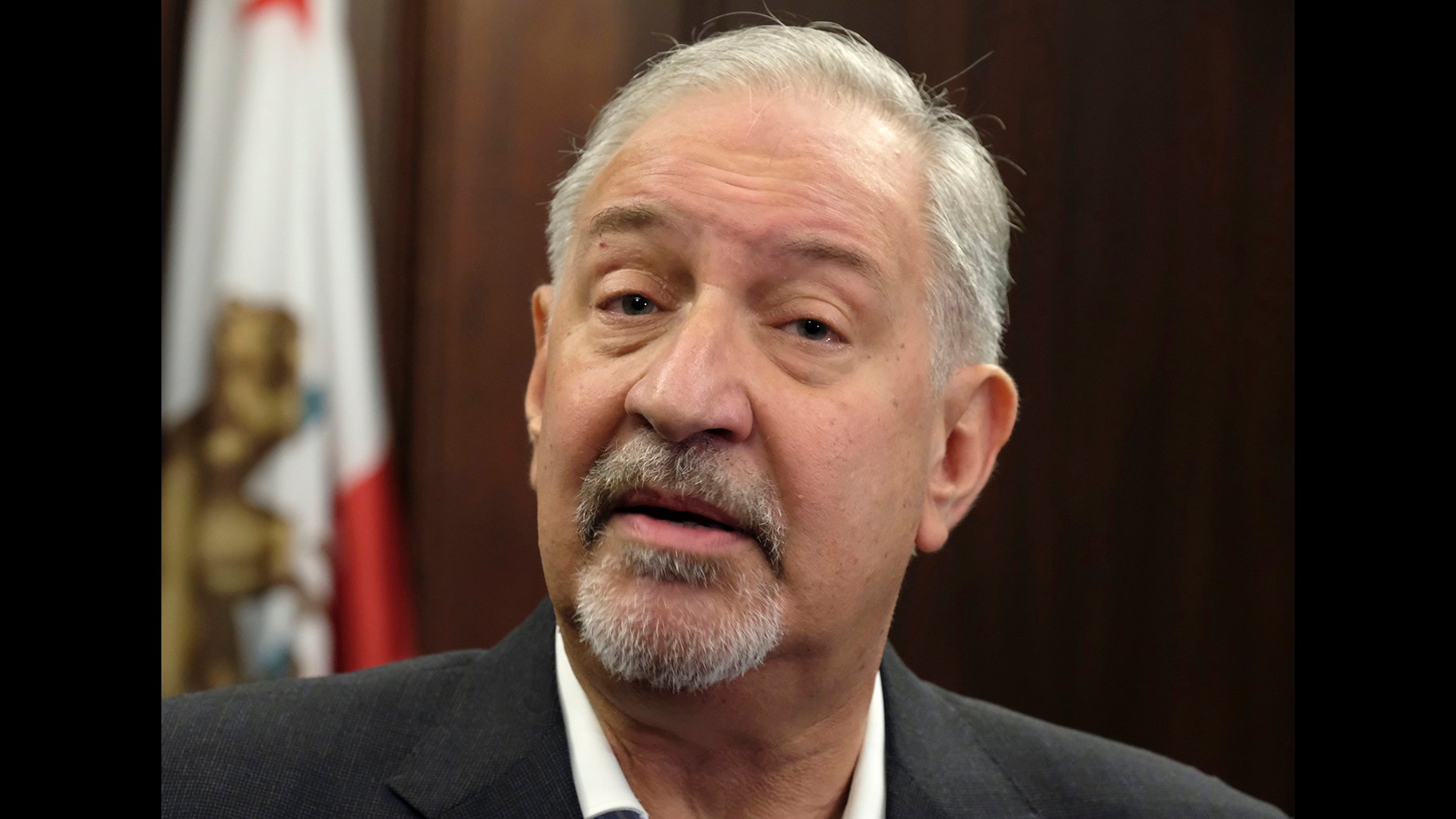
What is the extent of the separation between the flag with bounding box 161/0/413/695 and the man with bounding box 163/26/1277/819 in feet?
3.47

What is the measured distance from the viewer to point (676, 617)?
151 cm

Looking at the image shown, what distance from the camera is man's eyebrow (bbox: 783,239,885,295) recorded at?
5.48ft

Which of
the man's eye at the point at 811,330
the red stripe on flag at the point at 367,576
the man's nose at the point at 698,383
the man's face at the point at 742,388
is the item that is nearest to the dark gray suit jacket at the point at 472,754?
the man's face at the point at 742,388

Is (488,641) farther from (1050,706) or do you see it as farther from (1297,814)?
(1297,814)

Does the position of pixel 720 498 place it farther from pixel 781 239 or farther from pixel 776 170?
pixel 776 170

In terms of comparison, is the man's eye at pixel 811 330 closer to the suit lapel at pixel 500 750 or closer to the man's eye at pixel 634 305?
the man's eye at pixel 634 305

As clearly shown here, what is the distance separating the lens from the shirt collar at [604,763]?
1.62 metres

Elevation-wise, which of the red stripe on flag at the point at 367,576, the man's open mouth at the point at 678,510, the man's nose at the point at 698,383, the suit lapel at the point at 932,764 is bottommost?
the red stripe on flag at the point at 367,576

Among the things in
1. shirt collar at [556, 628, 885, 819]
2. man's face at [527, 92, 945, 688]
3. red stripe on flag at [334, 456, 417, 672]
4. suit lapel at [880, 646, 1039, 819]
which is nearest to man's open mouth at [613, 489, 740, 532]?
man's face at [527, 92, 945, 688]

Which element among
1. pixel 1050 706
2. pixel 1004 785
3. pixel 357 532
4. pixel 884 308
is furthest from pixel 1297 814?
pixel 357 532

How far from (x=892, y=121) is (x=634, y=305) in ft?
1.70

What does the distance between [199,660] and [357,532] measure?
1.40 feet

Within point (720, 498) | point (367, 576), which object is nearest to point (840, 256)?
point (720, 498)

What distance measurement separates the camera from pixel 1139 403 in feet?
10.4
